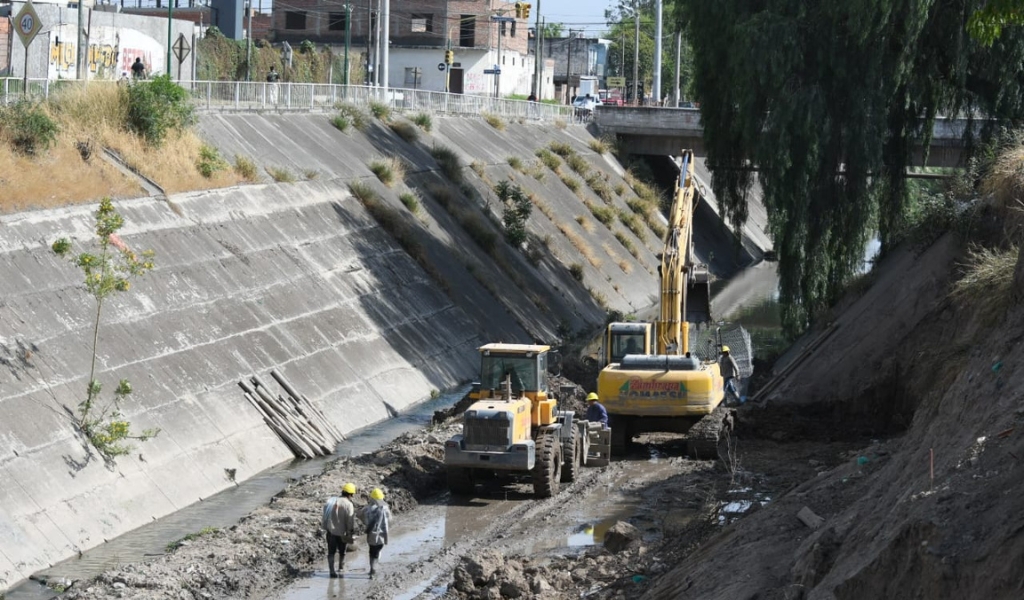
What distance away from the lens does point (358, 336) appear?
3394 centimetres

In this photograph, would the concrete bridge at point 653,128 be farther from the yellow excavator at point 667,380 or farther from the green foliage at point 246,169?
the yellow excavator at point 667,380

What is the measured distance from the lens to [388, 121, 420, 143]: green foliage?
167 ft

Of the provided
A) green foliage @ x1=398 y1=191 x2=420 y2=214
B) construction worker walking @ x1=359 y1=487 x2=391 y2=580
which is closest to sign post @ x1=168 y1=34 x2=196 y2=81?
green foliage @ x1=398 y1=191 x2=420 y2=214

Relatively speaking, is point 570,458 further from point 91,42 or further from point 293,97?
point 91,42

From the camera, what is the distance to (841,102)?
3556cm

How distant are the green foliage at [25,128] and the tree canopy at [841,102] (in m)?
17.3

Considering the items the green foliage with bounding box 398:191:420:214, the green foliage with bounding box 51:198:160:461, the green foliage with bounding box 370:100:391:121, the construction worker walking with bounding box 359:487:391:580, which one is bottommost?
the construction worker walking with bounding box 359:487:391:580

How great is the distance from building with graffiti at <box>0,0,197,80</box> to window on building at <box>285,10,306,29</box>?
3628 centimetres

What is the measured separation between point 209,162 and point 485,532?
1706 centimetres

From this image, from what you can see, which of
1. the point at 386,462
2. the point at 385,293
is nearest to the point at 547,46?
the point at 385,293

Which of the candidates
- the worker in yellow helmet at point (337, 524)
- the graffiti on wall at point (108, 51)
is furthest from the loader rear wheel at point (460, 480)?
the graffiti on wall at point (108, 51)

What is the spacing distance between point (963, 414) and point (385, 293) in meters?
22.9

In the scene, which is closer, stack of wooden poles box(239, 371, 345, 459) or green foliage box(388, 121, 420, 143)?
stack of wooden poles box(239, 371, 345, 459)

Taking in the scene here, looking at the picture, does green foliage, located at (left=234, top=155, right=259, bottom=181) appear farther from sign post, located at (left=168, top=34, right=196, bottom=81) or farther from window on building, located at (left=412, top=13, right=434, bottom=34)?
window on building, located at (left=412, top=13, right=434, bottom=34)
